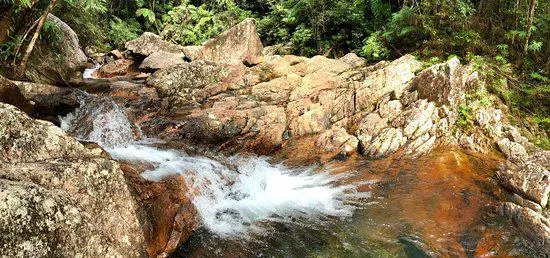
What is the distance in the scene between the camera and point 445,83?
330 inches

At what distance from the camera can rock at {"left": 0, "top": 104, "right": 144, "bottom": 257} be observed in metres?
2.63

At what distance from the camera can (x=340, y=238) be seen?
209 inches

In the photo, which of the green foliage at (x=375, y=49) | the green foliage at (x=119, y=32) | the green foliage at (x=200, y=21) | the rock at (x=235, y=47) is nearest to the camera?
the green foliage at (x=375, y=49)

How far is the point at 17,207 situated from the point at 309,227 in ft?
13.3

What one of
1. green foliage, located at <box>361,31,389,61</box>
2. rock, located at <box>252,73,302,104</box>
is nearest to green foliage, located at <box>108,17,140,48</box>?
rock, located at <box>252,73,302,104</box>

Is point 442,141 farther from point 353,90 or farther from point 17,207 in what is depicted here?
point 17,207

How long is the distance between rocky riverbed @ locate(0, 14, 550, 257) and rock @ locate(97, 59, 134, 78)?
201 cm

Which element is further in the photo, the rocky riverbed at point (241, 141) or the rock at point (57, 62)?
the rock at point (57, 62)

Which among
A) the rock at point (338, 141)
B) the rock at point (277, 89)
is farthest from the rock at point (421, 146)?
the rock at point (277, 89)

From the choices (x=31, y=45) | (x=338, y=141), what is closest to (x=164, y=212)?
(x=338, y=141)

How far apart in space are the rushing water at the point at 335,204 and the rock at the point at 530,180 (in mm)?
306

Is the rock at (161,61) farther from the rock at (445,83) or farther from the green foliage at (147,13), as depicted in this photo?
the green foliage at (147,13)

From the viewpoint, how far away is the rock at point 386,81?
929 centimetres

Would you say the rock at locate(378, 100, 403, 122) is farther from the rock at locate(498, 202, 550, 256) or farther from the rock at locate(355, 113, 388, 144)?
the rock at locate(498, 202, 550, 256)
